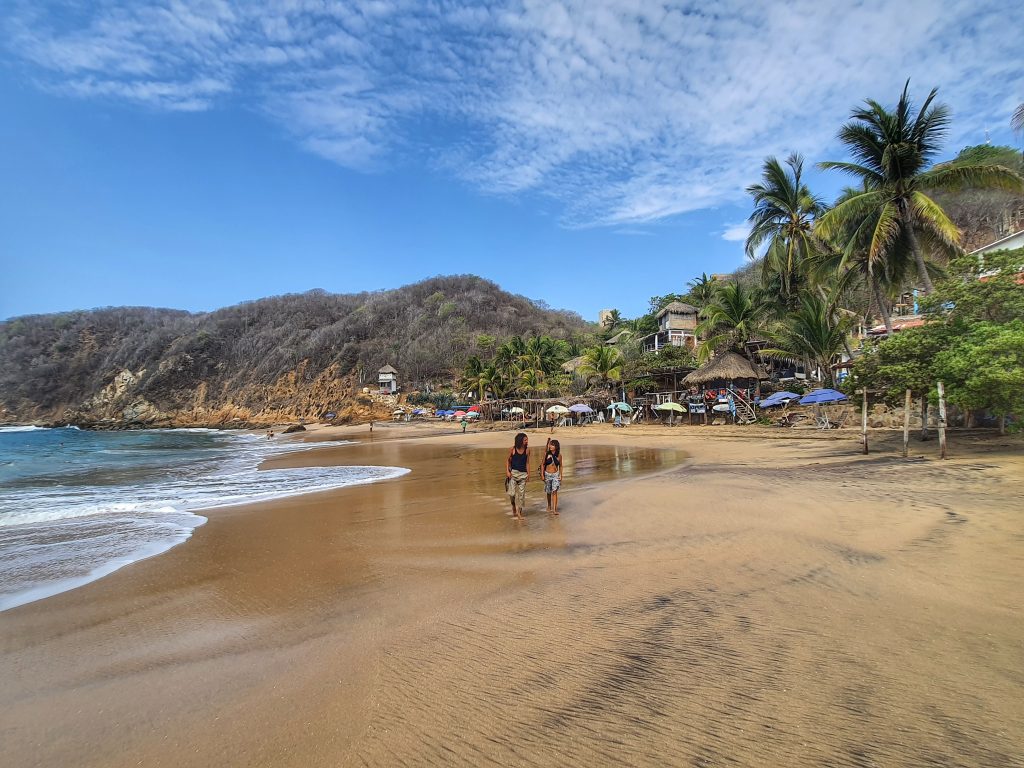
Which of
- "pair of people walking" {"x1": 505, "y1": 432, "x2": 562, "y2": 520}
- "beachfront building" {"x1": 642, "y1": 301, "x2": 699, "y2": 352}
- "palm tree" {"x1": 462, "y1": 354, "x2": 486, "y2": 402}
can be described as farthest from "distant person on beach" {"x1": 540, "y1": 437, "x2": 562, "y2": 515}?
"beachfront building" {"x1": 642, "y1": 301, "x2": 699, "y2": 352}

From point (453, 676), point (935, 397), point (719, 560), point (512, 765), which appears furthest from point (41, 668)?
point (935, 397)

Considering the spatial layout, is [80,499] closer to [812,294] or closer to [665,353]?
[812,294]

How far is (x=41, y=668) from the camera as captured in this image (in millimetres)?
3742

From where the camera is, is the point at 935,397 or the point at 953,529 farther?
the point at 935,397

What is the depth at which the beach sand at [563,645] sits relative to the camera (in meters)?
2.49

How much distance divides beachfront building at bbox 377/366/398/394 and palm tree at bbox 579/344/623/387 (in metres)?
32.2

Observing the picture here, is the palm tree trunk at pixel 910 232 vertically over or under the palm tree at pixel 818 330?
over

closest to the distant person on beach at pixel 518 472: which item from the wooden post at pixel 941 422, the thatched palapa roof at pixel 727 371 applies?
the wooden post at pixel 941 422

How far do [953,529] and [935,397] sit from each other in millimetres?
6915

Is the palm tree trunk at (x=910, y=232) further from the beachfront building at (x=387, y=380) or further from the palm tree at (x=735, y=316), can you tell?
the beachfront building at (x=387, y=380)

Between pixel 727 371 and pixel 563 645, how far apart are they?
86.5 ft

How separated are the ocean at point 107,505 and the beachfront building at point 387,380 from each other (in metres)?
38.2

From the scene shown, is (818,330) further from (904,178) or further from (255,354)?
(255,354)

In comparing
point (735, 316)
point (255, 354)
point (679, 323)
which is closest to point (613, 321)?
point (679, 323)
